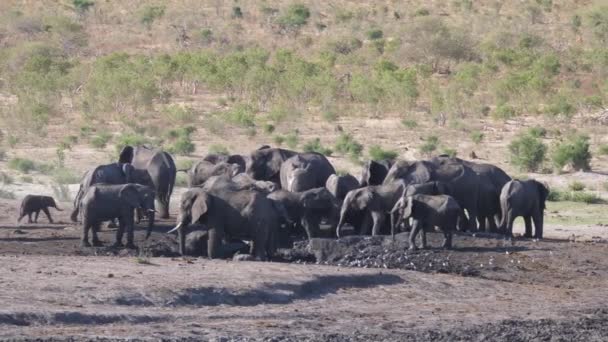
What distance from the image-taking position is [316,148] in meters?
35.4

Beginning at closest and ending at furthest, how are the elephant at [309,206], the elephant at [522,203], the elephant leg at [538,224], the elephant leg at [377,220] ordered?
the elephant at [309,206] → the elephant leg at [377,220] → the elephant at [522,203] → the elephant leg at [538,224]

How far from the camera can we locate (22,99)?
4356 cm

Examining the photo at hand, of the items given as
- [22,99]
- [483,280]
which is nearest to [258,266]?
[483,280]

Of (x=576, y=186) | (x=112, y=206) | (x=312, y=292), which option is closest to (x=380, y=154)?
(x=576, y=186)

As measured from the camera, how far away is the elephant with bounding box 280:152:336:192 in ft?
78.9

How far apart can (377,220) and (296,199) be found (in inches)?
54.3

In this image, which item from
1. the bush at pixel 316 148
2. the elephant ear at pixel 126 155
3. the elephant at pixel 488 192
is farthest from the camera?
the bush at pixel 316 148

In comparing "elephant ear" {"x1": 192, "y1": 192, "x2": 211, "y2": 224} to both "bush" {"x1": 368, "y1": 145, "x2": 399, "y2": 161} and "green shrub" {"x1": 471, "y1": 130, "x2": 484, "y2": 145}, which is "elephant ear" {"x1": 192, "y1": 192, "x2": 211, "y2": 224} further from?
"green shrub" {"x1": 471, "y1": 130, "x2": 484, "y2": 145}

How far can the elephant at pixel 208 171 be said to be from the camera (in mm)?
24328

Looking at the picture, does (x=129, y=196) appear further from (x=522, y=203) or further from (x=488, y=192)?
(x=488, y=192)

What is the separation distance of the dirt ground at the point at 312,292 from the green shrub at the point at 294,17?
49.9m

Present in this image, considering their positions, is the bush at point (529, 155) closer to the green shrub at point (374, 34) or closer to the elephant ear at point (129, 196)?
the elephant ear at point (129, 196)

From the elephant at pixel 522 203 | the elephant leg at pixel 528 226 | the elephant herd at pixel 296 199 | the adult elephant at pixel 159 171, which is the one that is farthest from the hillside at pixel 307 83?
the elephant at pixel 522 203

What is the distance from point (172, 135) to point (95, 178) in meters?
16.0
